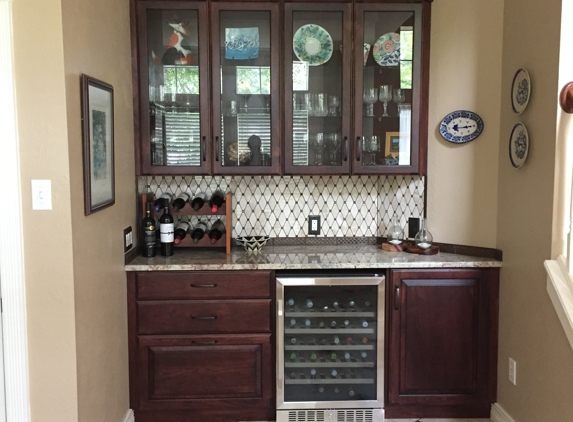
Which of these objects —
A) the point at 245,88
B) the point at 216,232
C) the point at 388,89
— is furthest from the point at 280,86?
the point at 216,232

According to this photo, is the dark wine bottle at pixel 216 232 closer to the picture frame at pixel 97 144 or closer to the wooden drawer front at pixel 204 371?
the wooden drawer front at pixel 204 371

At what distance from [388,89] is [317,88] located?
42cm

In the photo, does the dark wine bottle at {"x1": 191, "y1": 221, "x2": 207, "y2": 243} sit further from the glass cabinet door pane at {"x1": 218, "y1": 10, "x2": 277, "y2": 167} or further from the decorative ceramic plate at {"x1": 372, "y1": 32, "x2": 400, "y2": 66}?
the decorative ceramic plate at {"x1": 372, "y1": 32, "x2": 400, "y2": 66}

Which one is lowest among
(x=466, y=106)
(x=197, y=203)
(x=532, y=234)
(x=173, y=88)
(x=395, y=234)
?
(x=395, y=234)

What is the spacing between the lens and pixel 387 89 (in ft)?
10.4

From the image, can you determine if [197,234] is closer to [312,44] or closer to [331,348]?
[331,348]

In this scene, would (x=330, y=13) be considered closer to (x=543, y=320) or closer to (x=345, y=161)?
(x=345, y=161)

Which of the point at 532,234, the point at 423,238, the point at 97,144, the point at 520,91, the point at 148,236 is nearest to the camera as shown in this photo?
the point at 97,144

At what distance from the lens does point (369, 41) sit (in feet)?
10.3

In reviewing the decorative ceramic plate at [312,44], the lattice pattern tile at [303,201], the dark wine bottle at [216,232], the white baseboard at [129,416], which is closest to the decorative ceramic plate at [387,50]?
the decorative ceramic plate at [312,44]

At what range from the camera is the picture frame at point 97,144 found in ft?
7.24

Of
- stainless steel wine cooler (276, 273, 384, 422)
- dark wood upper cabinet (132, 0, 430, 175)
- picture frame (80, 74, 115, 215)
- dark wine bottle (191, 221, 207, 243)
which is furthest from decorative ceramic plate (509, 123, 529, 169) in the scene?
picture frame (80, 74, 115, 215)

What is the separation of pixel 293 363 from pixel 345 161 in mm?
1216

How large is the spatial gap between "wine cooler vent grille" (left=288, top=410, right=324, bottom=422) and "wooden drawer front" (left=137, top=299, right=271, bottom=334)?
53 centimetres
